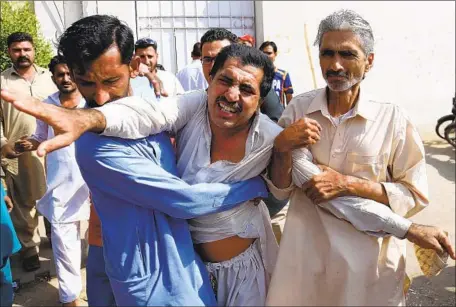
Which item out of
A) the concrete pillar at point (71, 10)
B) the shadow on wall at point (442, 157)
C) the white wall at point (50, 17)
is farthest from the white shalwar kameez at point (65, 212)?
the concrete pillar at point (71, 10)

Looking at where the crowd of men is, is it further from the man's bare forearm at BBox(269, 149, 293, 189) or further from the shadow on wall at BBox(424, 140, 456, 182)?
the shadow on wall at BBox(424, 140, 456, 182)

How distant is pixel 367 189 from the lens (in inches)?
77.5

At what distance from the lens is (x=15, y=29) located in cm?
797

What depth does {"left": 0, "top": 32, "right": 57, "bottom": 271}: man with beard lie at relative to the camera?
186 inches

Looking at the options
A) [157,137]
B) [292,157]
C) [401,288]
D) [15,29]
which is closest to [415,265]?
[401,288]

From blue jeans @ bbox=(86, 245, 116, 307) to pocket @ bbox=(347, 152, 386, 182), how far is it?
4.48 feet

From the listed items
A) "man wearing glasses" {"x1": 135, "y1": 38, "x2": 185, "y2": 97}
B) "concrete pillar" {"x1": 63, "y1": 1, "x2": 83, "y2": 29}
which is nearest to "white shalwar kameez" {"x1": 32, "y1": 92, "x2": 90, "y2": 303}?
"man wearing glasses" {"x1": 135, "y1": 38, "x2": 185, "y2": 97}

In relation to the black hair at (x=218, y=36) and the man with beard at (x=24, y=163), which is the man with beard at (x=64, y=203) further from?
the black hair at (x=218, y=36)

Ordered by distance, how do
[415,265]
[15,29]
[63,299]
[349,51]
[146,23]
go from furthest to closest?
[146,23] < [15,29] < [415,265] < [63,299] < [349,51]

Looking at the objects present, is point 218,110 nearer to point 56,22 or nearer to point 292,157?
A: point 292,157

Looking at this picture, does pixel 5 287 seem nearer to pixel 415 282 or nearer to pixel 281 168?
pixel 281 168

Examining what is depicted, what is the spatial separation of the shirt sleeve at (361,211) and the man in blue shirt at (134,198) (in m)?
0.28

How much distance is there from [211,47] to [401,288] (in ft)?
6.37

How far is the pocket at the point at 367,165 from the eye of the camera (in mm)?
2027
